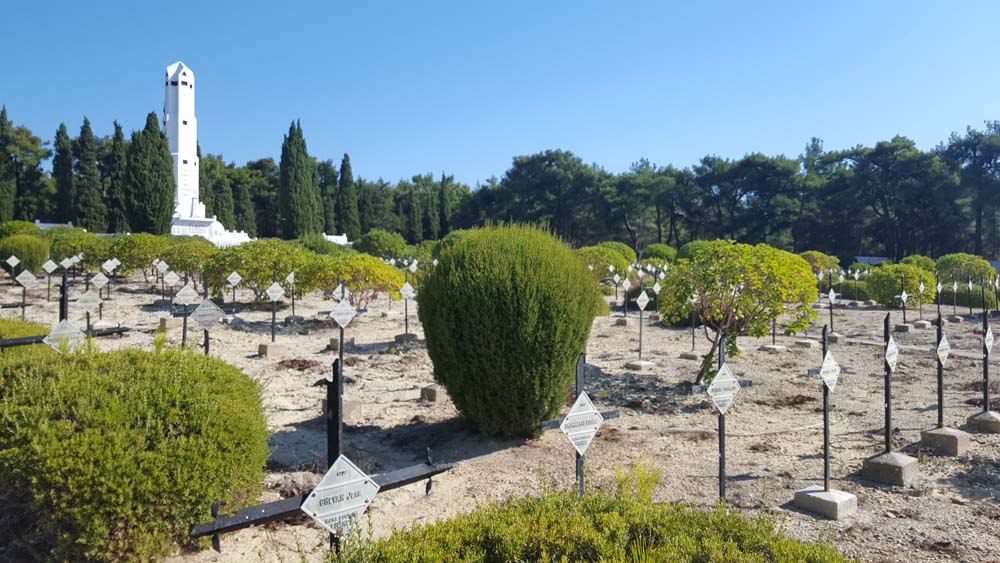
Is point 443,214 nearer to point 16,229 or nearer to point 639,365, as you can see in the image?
point 16,229

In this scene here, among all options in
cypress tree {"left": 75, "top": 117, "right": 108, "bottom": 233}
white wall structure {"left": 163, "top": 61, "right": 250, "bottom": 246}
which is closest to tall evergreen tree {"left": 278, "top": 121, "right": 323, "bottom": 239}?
white wall structure {"left": 163, "top": 61, "right": 250, "bottom": 246}

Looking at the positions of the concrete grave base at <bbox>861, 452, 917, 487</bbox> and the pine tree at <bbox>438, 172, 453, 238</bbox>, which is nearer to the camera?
the concrete grave base at <bbox>861, 452, 917, 487</bbox>

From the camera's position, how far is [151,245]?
25.2m

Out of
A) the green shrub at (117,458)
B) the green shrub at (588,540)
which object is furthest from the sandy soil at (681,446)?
the green shrub at (117,458)

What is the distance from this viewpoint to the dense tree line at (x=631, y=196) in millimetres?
44531

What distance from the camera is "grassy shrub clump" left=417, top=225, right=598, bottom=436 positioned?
6.51 m

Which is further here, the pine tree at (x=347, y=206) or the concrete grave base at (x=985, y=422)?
the pine tree at (x=347, y=206)

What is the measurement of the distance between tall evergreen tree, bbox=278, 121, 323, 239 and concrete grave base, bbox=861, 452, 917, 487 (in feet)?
164

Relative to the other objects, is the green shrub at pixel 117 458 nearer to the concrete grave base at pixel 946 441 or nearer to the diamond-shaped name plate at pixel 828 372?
Result: the diamond-shaped name plate at pixel 828 372

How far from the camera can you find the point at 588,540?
297 cm

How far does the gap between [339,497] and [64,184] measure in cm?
5944

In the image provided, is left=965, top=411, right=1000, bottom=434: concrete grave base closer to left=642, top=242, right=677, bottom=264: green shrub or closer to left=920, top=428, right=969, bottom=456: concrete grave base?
left=920, top=428, right=969, bottom=456: concrete grave base

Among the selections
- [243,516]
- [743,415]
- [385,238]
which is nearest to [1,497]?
[243,516]

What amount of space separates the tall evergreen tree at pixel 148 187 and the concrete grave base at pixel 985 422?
152 ft
